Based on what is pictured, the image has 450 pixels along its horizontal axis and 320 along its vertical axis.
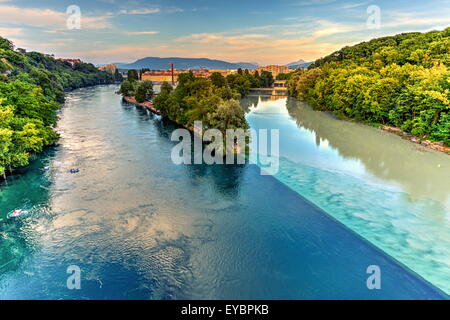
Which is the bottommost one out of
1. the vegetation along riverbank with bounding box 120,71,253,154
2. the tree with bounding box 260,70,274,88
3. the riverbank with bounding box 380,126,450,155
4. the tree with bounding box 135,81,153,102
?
the riverbank with bounding box 380,126,450,155

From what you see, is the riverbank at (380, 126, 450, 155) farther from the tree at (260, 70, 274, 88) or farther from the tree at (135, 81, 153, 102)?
the tree at (260, 70, 274, 88)

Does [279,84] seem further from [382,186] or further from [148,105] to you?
[382,186]

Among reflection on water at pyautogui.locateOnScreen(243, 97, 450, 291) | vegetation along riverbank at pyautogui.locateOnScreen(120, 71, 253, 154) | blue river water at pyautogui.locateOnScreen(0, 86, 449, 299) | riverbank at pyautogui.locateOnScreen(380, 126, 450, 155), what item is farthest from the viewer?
riverbank at pyautogui.locateOnScreen(380, 126, 450, 155)

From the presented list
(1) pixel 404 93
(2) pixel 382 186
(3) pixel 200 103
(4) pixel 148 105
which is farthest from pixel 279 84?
(2) pixel 382 186

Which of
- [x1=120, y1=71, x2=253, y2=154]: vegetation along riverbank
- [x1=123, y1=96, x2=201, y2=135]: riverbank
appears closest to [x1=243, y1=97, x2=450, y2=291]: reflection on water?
[x1=120, y1=71, x2=253, y2=154]: vegetation along riverbank

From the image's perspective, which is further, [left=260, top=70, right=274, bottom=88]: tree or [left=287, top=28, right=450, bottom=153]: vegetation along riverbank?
[left=260, top=70, right=274, bottom=88]: tree

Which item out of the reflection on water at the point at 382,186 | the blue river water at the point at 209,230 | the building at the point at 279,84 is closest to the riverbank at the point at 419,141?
the reflection on water at the point at 382,186
